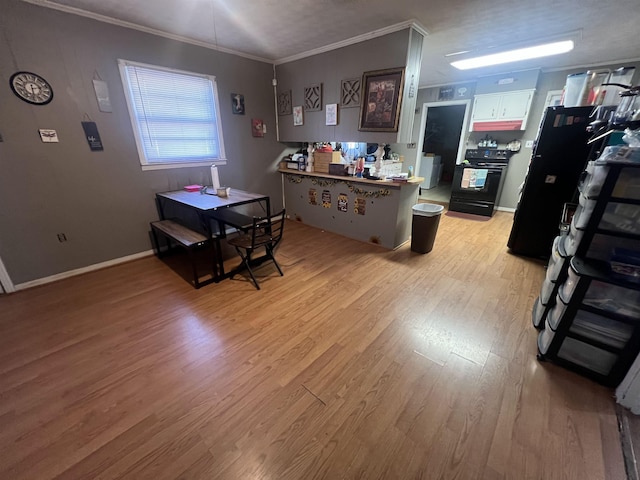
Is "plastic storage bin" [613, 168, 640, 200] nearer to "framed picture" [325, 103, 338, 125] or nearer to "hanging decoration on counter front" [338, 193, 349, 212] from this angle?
"hanging decoration on counter front" [338, 193, 349, 212]

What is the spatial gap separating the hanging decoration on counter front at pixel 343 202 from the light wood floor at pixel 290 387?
148cm

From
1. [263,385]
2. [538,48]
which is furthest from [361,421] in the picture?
[538,48]

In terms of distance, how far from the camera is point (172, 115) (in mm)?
3102

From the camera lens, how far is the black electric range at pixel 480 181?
14.9ft

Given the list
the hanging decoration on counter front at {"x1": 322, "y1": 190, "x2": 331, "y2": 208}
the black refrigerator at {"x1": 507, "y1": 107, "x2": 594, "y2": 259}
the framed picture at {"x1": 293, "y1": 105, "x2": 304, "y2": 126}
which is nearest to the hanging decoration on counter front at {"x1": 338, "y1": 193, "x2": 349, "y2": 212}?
the hanging decoration on counter front at {"x1": 322, "y1": 190, "x2": 331, "y2": 208}

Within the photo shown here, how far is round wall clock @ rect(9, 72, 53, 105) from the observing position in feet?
7.09

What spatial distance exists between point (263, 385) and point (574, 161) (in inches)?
148

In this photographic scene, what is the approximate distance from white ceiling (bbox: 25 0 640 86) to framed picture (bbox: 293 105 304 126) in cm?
77

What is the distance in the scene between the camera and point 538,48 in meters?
2.94

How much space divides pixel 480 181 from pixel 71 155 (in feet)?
19.4

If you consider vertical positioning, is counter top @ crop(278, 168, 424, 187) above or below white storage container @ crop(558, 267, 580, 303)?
Result: above

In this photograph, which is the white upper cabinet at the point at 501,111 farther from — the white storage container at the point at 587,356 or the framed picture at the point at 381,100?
the white storage container at the point at 587,356

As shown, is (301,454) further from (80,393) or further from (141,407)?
(80,393)

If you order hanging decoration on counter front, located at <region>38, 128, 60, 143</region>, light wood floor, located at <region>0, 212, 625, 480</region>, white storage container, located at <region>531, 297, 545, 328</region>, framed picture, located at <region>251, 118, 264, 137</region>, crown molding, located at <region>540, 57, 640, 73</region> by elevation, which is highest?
crown molding, located at <region>540, 57, 640, 73</region>
